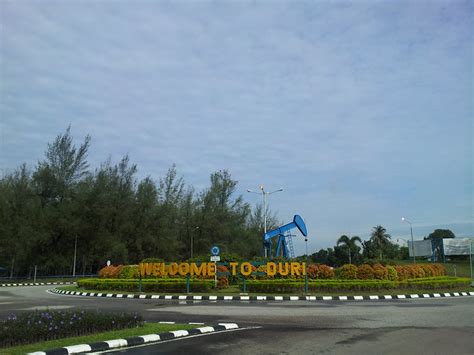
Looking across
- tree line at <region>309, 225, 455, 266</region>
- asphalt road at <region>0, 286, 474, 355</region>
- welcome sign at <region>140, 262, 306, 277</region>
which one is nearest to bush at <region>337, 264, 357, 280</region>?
welcome sign at <region>140, 262, 306, 277</region>

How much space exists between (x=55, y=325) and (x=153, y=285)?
1655cm

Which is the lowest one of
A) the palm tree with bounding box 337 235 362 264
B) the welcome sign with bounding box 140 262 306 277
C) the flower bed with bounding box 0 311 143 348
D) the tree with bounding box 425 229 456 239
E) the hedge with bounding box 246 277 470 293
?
the flower bed with bounding box 0 311 143 348

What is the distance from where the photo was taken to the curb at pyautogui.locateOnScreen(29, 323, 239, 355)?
8.10m

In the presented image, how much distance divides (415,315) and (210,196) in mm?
46455

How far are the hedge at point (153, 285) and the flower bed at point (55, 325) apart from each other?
532 inches

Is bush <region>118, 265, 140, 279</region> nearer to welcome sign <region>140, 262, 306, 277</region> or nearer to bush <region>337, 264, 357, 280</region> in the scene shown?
welcome sign <region>140, 262, 306, 277</region>

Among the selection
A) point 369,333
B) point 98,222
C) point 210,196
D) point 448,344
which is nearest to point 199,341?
point 369,333

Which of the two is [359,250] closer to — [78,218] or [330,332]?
[78,218]

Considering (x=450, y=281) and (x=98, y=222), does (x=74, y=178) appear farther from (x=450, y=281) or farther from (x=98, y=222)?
(x=450, y=281)

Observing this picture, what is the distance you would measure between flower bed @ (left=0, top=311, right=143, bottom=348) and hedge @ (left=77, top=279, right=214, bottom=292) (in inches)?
532

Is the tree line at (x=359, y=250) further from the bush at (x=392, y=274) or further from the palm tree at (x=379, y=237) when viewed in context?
the bush at (x=392, y=274)

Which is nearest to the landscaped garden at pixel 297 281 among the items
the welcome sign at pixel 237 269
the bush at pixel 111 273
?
the welcome sign at pixel 237 269

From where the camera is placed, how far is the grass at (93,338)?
8.05m

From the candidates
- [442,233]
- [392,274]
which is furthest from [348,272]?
[442,233]
